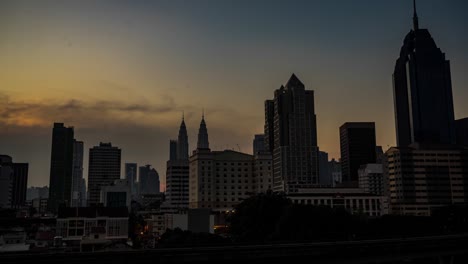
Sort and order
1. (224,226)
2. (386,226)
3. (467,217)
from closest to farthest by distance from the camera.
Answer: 1. (386,226)
2. (467,217)
3. (224,226)

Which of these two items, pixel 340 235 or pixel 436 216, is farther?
pixel 436 216

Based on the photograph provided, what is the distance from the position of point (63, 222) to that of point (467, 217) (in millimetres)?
95852

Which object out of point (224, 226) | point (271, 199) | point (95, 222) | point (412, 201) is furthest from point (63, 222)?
point (412, 201)

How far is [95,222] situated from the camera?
113 m

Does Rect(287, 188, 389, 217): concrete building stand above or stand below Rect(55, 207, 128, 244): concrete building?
above

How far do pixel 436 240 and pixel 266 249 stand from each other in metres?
18.3

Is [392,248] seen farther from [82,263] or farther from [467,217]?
[467,217]

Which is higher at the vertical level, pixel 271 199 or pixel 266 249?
pixel 271 199

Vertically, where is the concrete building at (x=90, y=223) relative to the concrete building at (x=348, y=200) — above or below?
below

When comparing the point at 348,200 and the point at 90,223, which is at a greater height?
the point at 348,200

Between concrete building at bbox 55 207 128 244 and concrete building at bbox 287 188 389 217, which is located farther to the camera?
concrete building at bbox 287 188 389 217

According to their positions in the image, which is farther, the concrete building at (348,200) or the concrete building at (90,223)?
the concrete building at (348,200)

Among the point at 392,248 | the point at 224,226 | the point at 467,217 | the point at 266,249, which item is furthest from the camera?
the point at 224,226

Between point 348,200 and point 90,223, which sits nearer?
point 90,223
